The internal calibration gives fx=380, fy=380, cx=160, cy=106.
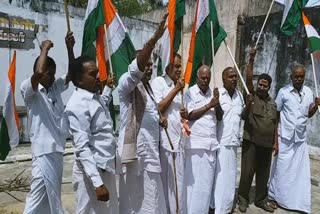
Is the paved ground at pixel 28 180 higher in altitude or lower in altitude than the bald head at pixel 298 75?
lower

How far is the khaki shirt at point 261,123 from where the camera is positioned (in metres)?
4.58

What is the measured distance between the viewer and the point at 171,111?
3.91 m

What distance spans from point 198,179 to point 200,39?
1.66 meters

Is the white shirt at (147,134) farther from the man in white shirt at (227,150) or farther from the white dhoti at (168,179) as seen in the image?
the man in white shirt at (227,150)

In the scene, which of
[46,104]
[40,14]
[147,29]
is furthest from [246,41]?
[46,104]

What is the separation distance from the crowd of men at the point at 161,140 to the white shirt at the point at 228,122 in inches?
0.5

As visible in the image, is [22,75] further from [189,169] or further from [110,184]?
[110,184]

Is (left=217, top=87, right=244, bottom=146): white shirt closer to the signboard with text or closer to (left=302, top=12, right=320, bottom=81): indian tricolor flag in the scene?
(left=302, top=12, right=320, bottom=81): indian tricolor flag

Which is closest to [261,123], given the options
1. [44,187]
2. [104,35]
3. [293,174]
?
[293,174]

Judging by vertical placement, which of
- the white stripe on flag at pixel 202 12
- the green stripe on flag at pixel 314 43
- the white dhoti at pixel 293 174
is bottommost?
the white dhoti at pixel 293 174

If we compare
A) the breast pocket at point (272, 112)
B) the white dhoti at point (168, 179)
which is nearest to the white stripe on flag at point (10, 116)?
the white dhoti at point (168, 179)

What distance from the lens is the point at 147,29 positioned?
10.1m

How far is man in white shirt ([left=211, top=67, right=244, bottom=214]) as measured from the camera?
4.44 metres

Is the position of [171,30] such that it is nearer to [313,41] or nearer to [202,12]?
[202,12]
